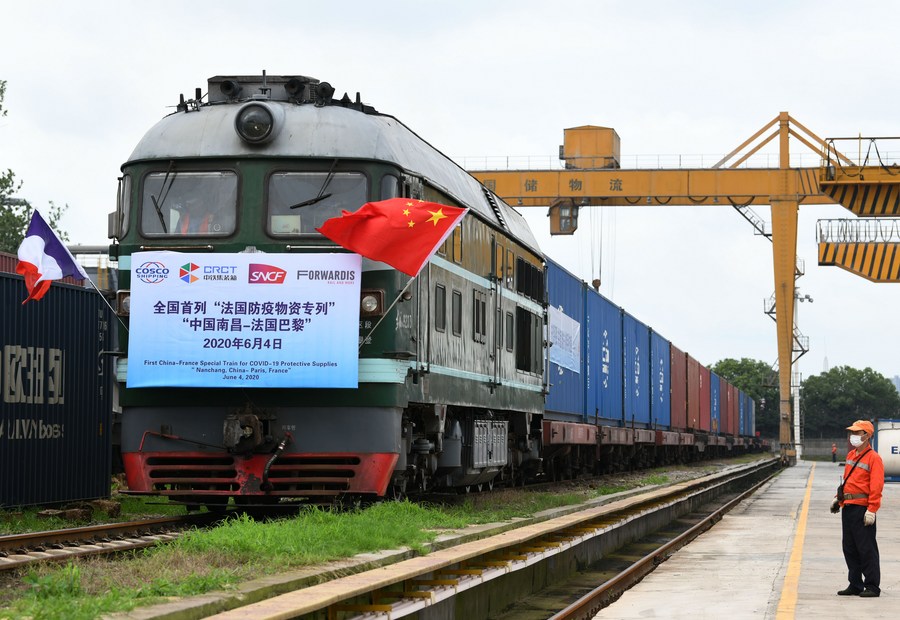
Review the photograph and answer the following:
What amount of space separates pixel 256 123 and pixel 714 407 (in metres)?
42.1

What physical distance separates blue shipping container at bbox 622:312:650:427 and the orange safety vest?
19.9 m

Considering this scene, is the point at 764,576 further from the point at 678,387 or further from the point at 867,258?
the point at 867,258

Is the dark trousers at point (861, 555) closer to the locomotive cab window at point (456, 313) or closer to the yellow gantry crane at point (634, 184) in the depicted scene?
the locomotive cab window at point (456, 313)

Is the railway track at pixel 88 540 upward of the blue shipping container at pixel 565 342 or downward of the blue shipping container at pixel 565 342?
downward

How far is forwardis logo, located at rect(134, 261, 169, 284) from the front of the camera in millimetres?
12109

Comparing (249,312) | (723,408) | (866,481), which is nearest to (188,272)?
(249,312)

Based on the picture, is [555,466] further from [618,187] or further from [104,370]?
[618,187]

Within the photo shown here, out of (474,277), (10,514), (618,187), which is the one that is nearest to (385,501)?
(474,277)

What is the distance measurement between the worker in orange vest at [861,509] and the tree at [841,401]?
5452 inches

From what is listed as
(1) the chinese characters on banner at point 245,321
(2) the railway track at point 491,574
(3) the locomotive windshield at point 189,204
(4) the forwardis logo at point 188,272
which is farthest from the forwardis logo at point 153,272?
(2) the railway track at point 491,574

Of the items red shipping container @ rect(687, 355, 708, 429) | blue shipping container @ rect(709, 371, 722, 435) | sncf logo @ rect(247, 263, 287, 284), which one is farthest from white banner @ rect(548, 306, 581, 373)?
blue shipping container @ rect(709, 371, 722, 435)

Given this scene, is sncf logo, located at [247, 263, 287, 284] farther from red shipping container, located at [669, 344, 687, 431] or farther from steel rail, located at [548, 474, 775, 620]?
red shipping container, located at [669, 344, 687, 431]

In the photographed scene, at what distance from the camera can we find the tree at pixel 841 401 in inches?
5768

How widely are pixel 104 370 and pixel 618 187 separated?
24674mm
